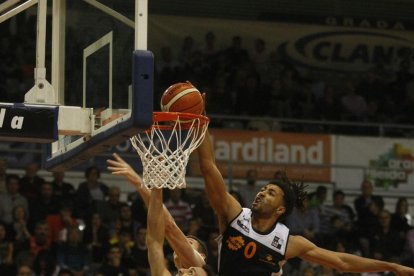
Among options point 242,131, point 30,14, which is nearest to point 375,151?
point 242,131

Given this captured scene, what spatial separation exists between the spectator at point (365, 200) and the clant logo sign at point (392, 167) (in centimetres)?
72

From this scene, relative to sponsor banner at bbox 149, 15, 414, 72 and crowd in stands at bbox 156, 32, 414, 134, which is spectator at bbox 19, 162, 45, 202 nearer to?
crowd in stands at bbox 156, 32, 414, 134

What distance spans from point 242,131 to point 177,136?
9379 millimetres

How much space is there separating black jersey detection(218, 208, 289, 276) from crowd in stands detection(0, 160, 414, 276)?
17.8 feet

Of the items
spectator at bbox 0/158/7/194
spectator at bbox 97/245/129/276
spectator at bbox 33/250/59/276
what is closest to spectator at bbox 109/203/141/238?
spectator at bbox 97/245/129/276

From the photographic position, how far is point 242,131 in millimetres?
15852

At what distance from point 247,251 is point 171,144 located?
2.86ft

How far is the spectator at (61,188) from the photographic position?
1361cm

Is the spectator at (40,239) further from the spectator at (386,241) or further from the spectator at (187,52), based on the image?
the spectator at (187,52)

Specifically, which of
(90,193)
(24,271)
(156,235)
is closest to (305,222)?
(90,193)

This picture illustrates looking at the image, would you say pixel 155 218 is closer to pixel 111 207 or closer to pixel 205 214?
pixel 111 207

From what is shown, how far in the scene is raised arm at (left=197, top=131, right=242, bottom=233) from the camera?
266 inches

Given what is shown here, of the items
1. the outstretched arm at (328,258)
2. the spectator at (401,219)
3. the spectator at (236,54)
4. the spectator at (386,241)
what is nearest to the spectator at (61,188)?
the spectator at (386,241)

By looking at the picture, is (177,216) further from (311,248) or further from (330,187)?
(311,248)
